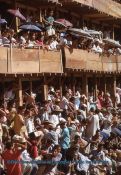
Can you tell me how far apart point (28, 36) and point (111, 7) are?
13725mm

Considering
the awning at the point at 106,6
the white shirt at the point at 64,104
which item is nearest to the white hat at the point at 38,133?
the white shirt at the point at 64,104

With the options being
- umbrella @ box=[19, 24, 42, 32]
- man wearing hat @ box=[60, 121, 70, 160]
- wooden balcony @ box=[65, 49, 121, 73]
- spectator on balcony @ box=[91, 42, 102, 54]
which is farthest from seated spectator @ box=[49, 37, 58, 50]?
man wearing hat @ box=[60, 121, 70, 160]

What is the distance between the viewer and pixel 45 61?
2558cm

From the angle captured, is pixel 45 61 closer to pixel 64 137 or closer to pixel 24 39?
pixel 24 39

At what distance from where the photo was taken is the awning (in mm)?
33659

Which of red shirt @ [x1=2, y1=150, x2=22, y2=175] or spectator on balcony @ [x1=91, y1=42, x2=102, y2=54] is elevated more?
spectator on balcony @ [x1=91, y1=42, x2=102, y2=54]

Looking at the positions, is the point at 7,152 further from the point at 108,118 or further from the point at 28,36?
the point at 108,118

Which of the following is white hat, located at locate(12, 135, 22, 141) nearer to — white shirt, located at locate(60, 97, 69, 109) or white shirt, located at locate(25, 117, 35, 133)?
white shirt, located at locate(25, 117, 35, 133)

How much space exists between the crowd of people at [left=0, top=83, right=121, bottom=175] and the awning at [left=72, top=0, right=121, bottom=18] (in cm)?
775

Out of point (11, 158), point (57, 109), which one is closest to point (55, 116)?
point (57, 109)

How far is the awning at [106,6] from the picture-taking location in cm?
3366

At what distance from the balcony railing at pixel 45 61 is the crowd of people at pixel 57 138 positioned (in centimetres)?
138

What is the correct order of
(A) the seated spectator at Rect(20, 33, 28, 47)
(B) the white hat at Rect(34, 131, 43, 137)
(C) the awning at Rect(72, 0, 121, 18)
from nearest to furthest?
(B) the white hat at Rect(34, 131, 43, 137), (A) the seated spectator at Rect(20, 33, 28, 47), (C) the awning at Rect(72, 0, 121, 18)

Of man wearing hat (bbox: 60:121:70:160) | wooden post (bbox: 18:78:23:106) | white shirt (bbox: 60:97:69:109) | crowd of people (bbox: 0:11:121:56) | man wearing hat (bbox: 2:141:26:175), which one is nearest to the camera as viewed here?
man wearing hat (bbox: 2:141:26:175)
